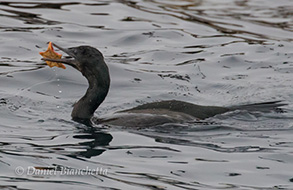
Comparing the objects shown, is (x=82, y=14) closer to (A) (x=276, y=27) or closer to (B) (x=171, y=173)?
(A) (x=276, y=27)

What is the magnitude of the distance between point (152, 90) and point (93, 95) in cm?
229

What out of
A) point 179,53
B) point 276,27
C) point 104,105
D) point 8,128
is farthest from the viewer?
point 276,27

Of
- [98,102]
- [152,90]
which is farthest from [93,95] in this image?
[152,90]

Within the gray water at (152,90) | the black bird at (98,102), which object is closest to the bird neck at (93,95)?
the black bird at (98,102)

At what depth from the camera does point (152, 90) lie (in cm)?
1266

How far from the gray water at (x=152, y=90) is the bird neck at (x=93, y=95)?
267 mm

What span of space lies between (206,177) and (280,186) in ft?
2.45

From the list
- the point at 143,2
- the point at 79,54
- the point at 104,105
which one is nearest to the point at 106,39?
the point at 143,2

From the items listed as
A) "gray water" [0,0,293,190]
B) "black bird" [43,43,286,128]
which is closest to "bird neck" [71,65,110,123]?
"black bird" [43,43,286,128]

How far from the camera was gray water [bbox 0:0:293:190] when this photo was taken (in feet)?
26.7

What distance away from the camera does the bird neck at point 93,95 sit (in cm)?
1043

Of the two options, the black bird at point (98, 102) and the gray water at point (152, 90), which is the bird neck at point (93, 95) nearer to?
the black bird at point (98, 102)

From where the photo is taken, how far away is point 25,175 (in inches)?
311

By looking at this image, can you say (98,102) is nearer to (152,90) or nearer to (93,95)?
(93,95)
